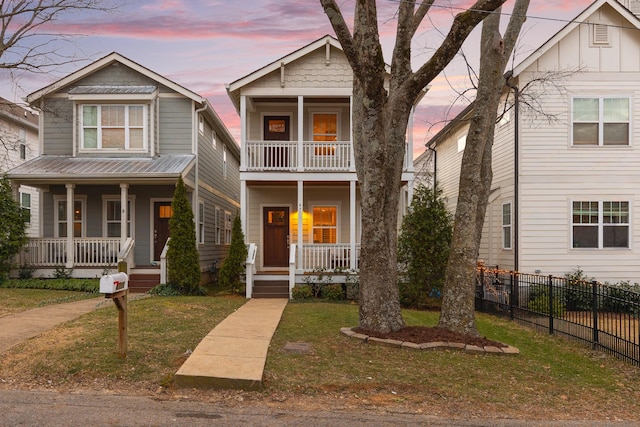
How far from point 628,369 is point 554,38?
36.0 feet

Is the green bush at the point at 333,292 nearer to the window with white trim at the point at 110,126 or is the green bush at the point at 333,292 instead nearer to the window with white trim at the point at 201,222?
the window with white trim at the point at 201,222

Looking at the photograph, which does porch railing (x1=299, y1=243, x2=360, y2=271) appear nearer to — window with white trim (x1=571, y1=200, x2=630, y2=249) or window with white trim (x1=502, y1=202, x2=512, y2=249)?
window with white trim (x1=502, y1=202, x2=512, y2=249)

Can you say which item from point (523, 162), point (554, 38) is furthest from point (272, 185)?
point (554, 38)

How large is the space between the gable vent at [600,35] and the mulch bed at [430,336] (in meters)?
11.8

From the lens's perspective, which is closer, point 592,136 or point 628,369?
point 628,369

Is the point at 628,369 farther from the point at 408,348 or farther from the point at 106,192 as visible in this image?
the point at 106,192

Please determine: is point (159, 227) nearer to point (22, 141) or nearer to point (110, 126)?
point (110, 126)

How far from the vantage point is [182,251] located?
49.4 feet

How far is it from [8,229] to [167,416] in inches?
536

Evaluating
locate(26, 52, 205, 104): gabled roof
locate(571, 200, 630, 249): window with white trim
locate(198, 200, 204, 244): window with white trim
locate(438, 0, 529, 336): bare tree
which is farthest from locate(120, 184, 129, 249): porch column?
locate(571, 200, 630, 249): window with white trim

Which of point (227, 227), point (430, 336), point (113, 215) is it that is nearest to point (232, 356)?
point (430, 336)

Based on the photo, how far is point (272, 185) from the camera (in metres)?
17.8

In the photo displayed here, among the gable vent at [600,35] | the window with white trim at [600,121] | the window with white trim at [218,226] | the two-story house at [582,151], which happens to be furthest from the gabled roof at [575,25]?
the window with white trim at [218,226]

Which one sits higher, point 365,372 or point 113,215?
point 113,215
